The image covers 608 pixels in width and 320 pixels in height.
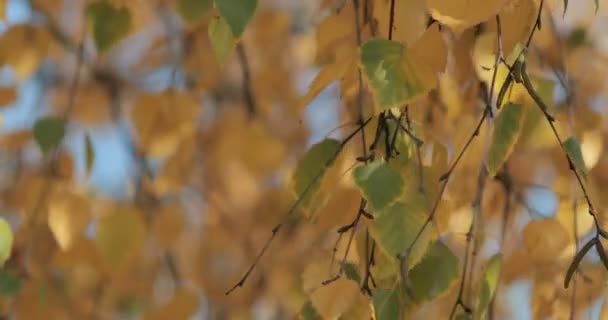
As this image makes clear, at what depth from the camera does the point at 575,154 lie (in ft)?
2.56

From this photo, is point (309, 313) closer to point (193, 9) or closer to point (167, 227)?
point (193, 9)

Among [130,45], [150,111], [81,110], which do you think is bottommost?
[150,111]

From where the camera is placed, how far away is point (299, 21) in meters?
2.48

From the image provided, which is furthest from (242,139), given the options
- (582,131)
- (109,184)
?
(109,184)

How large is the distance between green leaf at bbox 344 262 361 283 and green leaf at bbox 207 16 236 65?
0.55ft

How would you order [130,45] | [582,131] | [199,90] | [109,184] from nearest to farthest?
[582,131], [199,90], [130,45], [109,184]

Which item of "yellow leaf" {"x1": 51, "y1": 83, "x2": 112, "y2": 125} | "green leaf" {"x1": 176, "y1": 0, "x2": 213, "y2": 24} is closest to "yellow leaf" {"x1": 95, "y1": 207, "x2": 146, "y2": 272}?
"green leaf" {"x1": 176, "y1": 0, "x2": 213, "y2": 24}

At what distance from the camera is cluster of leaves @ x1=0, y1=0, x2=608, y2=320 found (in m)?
0.80

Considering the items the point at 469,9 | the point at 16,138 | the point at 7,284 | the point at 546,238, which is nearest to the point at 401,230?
the point at 469,9

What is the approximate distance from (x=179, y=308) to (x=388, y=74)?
2.43 ft

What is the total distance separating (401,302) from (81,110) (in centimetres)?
169

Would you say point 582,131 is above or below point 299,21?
below

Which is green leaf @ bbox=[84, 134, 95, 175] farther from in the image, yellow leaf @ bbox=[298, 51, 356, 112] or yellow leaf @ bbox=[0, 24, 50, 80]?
yellow leaf @ bbox=[298, 51, 356, 112]

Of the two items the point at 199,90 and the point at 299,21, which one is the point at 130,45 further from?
the point at 199,90
